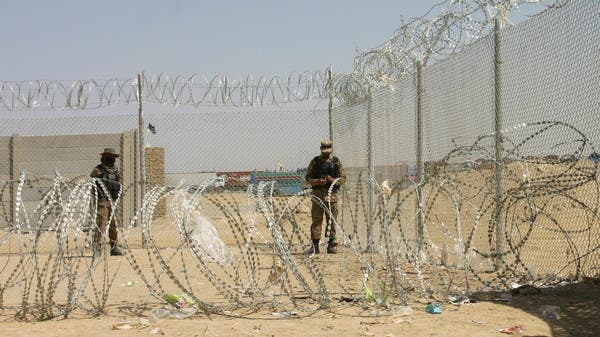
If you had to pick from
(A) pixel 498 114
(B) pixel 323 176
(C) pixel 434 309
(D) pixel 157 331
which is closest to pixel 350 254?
(B) pixel 323 176

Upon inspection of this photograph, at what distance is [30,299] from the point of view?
7.00 meters

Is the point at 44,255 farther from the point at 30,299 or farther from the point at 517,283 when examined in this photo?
the point at 517,283

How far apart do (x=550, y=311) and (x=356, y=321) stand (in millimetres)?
1435

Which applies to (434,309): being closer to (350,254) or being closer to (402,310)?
(402,310)

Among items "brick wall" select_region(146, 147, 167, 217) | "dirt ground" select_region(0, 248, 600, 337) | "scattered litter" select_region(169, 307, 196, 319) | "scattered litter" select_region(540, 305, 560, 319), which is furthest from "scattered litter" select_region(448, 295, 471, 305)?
"brick wall" select_region(146, 147, 167, 217)

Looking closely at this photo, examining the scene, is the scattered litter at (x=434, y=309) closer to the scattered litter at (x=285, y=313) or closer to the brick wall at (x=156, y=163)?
the scattered litter at (x=285, y=313)

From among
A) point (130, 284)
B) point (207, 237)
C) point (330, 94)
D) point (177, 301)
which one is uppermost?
point (330, 94)

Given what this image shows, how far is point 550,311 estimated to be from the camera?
5.51 metres

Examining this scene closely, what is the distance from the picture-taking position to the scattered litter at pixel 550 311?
5410 mm

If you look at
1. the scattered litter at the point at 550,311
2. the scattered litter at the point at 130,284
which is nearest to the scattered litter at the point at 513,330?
the scattered litter at the point at 550,311

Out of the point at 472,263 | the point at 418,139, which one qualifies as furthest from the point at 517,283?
the point at 418,139

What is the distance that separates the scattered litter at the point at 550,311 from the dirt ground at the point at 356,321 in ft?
0.12

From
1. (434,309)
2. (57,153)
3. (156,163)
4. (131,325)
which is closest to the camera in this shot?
(131,325)

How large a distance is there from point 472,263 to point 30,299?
4.43m
